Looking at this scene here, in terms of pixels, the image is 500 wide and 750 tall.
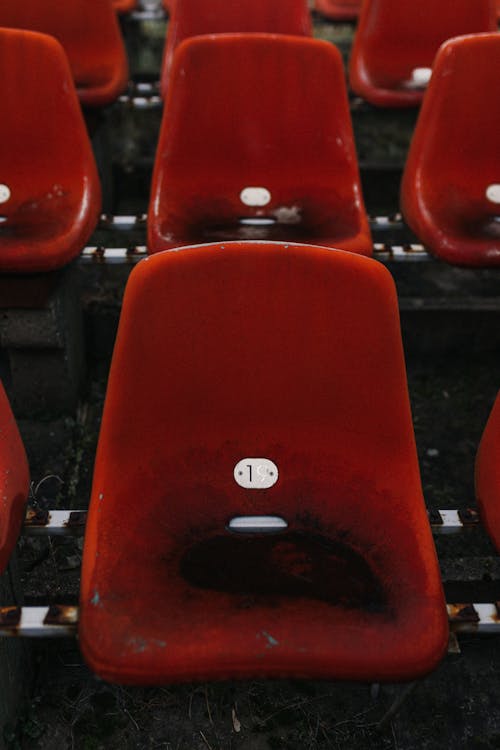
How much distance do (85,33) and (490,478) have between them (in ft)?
8.10

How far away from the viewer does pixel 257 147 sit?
7.18 feet

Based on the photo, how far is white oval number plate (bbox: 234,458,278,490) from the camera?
131 centimetres

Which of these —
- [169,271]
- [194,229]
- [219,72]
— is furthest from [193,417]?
[219,72]

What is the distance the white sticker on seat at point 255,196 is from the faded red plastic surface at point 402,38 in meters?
0.91

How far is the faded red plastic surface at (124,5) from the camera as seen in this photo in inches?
135

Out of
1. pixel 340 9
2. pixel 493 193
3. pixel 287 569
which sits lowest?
pixel 287 569

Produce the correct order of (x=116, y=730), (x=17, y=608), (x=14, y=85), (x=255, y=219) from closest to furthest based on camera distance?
(x=17, y=608), (x=116, y=730), (x=14, y=85), (x=255, y=219)

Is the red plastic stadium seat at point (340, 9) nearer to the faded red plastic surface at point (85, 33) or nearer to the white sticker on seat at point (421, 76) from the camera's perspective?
the white sticker on seat at point (421, 76)

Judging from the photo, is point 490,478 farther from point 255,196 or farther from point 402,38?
point 402,38

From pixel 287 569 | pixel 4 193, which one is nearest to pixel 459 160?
pixel 4 193

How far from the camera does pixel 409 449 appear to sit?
1.26 meters

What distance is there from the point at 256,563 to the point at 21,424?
3.67ft

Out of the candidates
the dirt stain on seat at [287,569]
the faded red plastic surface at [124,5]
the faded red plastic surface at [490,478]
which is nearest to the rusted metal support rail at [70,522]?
the faded red plastic surface at [490,478]

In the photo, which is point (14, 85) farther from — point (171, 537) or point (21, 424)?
point (171, 537)
